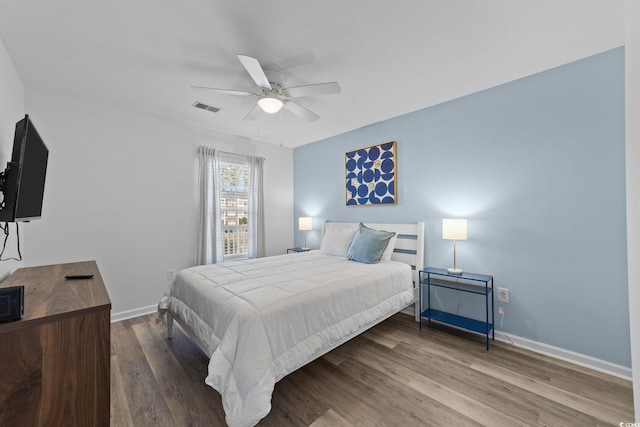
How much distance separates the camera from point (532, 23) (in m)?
1.82

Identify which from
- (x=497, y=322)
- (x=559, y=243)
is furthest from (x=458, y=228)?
(x=497, y=322)

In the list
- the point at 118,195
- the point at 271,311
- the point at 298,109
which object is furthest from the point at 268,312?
the point at 118,195

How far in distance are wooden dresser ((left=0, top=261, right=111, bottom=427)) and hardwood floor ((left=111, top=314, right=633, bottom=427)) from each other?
69 centimetres

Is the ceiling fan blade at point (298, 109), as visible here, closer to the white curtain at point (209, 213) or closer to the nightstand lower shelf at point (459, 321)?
the white curtain at point (209, 213)

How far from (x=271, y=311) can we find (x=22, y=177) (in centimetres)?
165

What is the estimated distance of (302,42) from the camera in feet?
6.52

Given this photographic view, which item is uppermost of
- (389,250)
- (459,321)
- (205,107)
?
(205,107)

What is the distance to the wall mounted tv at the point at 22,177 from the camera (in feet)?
4.73

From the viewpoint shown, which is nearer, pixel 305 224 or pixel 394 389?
pixel 394 389

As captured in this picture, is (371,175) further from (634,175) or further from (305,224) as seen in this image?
(634,175)

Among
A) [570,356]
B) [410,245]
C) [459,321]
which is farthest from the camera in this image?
[410,245]

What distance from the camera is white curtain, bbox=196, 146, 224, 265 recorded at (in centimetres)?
383

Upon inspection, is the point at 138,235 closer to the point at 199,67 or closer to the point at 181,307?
the point at 181,307

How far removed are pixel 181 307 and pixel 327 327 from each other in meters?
1.36
